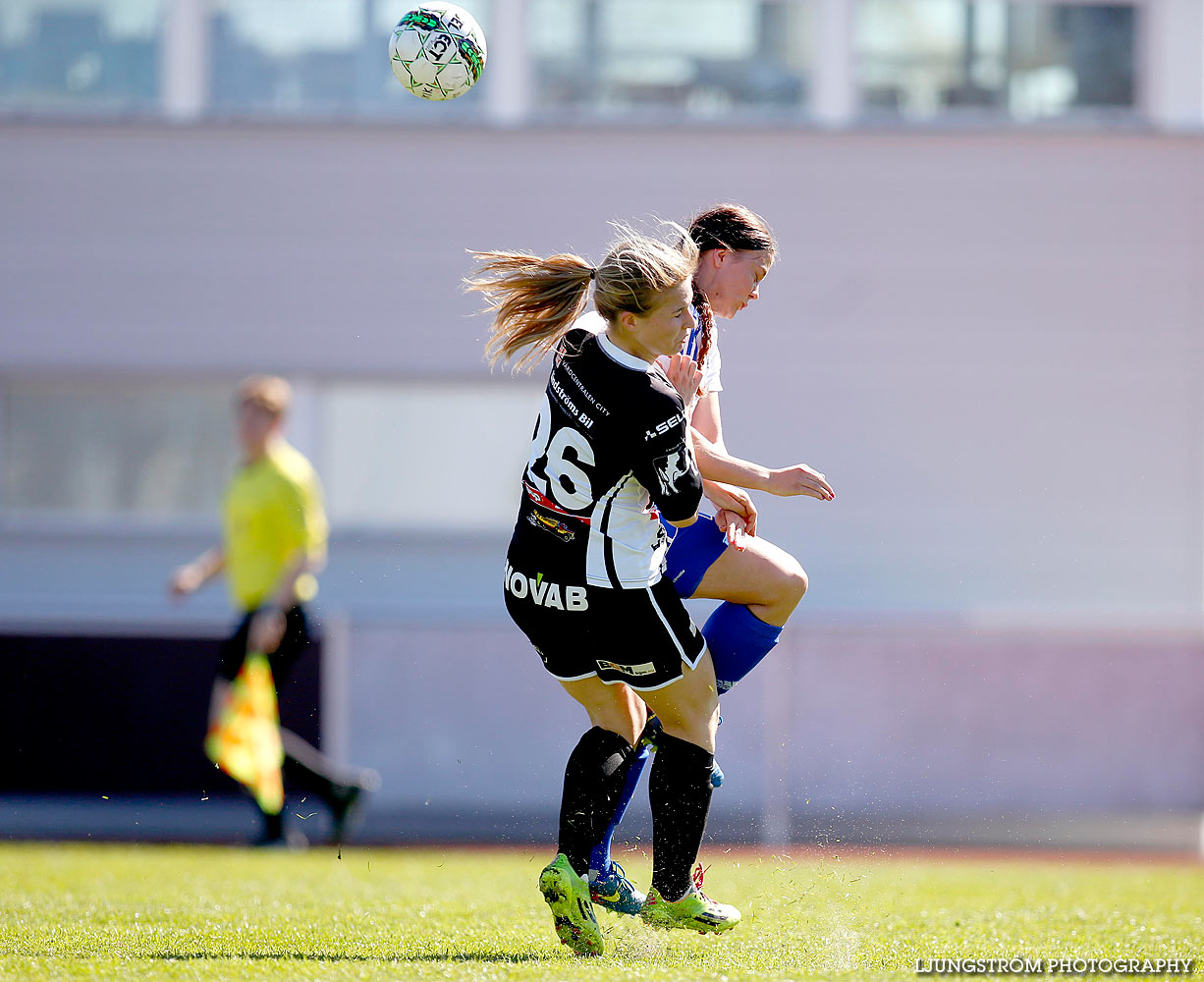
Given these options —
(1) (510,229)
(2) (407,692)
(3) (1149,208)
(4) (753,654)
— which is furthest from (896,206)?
(4) (753,654)

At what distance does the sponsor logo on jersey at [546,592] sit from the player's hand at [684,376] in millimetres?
640

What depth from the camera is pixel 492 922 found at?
485cm

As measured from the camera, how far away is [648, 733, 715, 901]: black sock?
167 inches

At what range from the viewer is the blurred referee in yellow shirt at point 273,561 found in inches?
304

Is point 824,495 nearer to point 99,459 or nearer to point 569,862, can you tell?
point 569,862

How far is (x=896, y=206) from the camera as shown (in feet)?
37.4

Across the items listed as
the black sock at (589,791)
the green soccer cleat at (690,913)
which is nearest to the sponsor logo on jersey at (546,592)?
the black sock at (589,791)

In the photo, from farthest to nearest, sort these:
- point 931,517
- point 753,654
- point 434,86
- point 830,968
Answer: point 931,517 < point 434,86 < point 753,654 < point 830,968

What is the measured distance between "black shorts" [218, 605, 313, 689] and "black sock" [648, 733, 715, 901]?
12.8 ft

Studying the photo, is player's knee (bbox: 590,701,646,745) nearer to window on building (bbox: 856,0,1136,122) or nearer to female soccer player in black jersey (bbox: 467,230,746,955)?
female soccer player in black jersey (bbox: 467,230,746,955)

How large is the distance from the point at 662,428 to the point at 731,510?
1.87ft

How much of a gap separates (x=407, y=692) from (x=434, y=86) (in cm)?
522

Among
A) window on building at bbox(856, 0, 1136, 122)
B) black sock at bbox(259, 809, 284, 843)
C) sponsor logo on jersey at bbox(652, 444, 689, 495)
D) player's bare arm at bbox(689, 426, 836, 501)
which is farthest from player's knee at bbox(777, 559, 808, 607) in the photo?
window on building at bbox(856, 0, 1136, 122)

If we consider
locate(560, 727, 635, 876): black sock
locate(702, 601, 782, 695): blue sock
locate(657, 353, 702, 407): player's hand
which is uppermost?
locate(657, 353, 702, 407): player's hand
